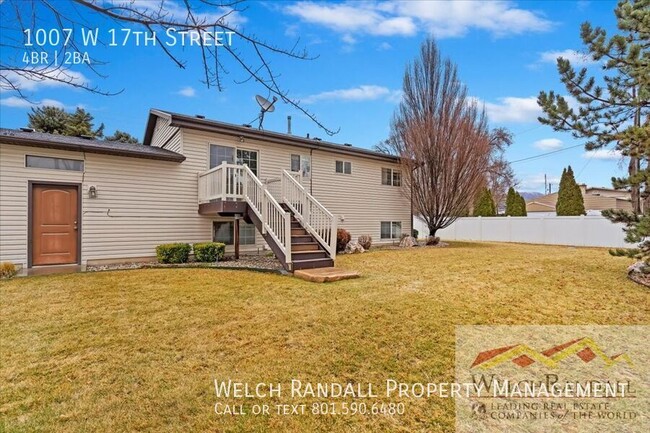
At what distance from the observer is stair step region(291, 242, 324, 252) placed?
7.36m

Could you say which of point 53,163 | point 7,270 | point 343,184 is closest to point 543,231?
point 343,184

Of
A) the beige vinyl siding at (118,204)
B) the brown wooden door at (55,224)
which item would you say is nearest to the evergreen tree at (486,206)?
the beige vinyl siding at (118,204)

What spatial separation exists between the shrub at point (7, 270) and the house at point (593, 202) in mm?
26807

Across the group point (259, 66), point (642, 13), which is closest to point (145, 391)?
point (259, 66)

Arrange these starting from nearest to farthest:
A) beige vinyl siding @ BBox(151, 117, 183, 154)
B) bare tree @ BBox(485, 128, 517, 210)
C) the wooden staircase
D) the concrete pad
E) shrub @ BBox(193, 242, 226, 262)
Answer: the concrete pad < the wooden staircase < shrub @ BBox(193, 242, 226, 262) < beige vinyl siding @ BBox(151, 117, 183, 154) < bare tree @ BBox(485, 128, 517, 210)

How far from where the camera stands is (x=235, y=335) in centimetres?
352

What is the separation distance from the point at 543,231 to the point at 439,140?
25.1 ft

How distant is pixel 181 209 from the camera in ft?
31.0

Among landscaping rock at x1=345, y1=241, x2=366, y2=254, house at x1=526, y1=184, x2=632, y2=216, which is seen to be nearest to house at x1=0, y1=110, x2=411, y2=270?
landscaping rock at x1=345, y1=241, x2=366, y2=254

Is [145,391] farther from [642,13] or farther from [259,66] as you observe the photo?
[642,13]

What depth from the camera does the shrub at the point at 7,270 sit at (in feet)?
21.7

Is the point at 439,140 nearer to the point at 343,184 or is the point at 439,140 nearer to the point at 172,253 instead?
the point at 343,184

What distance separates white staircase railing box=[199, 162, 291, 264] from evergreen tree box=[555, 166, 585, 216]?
17.1 meters

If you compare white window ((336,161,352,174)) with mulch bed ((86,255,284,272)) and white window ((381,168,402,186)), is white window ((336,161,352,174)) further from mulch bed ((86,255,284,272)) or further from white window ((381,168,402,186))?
mulch bed ((86,255,284,272))
